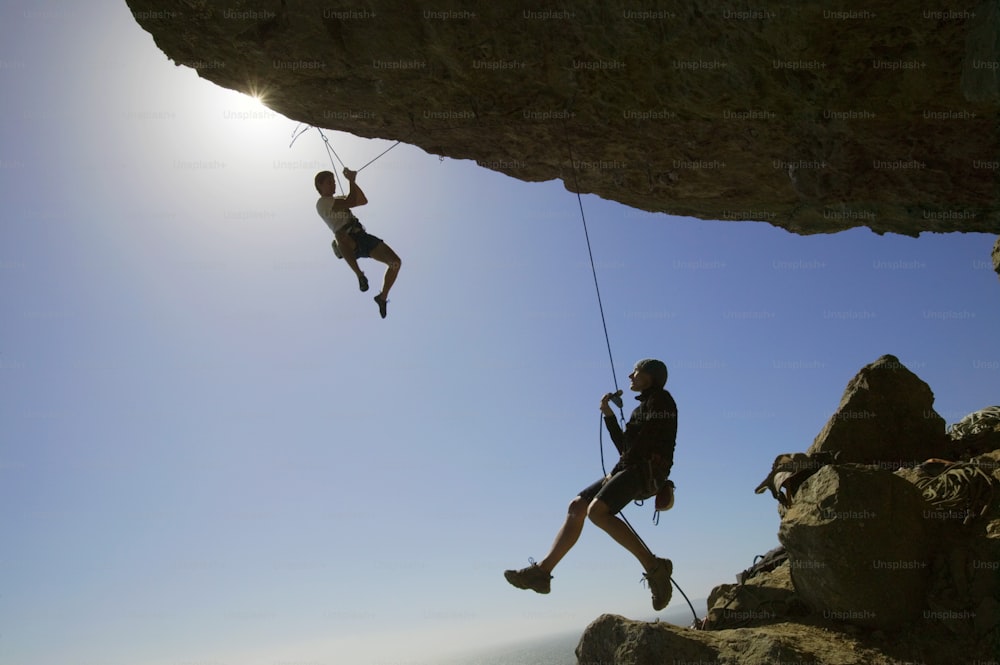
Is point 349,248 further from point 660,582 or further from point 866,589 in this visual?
point 866,589

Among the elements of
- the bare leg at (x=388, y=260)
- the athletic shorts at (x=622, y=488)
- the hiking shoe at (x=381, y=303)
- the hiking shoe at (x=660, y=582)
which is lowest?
the hiking shoe at (x=660, y=582)

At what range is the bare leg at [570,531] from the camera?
611 cm

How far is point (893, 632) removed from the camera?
502 centimetres

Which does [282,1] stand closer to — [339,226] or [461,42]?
[461,42]

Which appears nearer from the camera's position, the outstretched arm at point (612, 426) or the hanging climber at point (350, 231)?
the outstretched arm at point (612, 426)

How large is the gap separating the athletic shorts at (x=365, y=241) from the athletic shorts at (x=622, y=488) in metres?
4.11

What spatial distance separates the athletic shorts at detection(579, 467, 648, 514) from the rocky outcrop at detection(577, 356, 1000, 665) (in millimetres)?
982

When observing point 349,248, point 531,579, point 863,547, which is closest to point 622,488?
point 531,579

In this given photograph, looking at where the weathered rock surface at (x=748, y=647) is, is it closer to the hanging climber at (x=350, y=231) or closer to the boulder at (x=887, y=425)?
the boulder at (x=887, y=425)

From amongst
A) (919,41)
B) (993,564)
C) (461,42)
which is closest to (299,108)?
(461,42)

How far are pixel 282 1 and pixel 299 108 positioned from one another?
150 cm

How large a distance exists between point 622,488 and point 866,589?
6.65ft

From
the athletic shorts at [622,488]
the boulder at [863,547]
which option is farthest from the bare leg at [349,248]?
the boulder at [863,547]

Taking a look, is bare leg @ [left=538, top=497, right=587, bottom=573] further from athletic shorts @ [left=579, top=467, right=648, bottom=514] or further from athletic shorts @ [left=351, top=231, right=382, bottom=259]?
athletic shorts @ [left=351, top=231, right=382, bottom=259]
